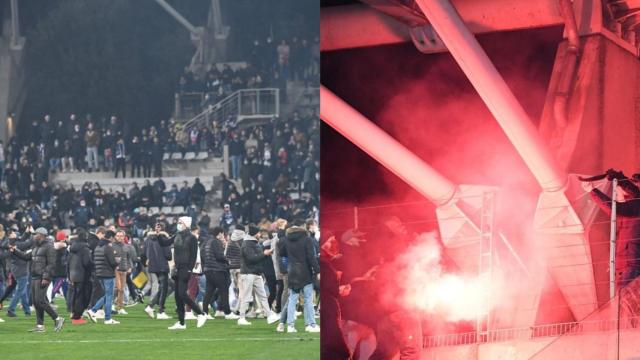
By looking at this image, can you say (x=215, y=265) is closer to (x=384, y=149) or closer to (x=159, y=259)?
(x=159, y=259)

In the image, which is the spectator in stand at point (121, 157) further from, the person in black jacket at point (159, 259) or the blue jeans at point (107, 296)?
the blue jeans at point (107, 296)

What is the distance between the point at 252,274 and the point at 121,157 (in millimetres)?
2061

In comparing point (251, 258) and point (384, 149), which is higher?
point (384, 149)

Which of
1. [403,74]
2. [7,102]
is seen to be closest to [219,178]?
[7,102]

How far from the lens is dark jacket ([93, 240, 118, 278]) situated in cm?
961

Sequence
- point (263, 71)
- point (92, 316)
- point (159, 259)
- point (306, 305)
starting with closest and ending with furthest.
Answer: point (263, 71) < point (306, 305) < point (159, 259) < point (92, 316)

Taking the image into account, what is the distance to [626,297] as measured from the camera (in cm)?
407

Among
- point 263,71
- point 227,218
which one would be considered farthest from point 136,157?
point 227,218

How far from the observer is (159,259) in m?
9.55

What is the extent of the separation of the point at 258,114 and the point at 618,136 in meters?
3.84

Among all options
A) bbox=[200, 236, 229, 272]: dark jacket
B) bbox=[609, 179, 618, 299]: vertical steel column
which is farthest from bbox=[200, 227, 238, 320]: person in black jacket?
bbox=[609, 179, 618, 299]: vertical steel column

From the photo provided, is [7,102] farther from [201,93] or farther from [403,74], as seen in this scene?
[403,74]

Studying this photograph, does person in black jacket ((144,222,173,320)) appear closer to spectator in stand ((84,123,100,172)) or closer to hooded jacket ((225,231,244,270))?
hooded jacket ((225,231,244,270))

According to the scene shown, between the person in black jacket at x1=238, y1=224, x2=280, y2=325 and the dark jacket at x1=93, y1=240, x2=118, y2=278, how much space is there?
113cm
